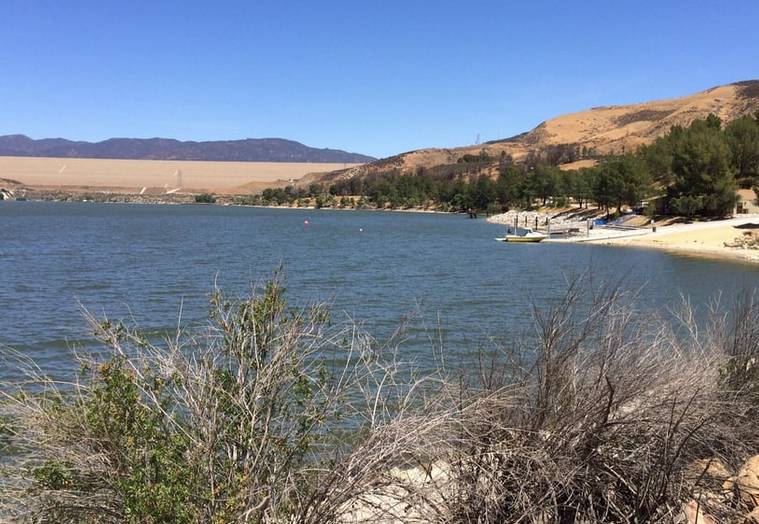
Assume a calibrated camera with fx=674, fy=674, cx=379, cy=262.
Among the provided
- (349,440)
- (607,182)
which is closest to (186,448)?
(349,440)

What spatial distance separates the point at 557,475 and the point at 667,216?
6463cm

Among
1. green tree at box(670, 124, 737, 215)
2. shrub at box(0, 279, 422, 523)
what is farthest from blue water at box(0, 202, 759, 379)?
green tree at box(670, 124, 737, 215)

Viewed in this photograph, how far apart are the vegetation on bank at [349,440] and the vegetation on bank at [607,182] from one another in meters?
58.2

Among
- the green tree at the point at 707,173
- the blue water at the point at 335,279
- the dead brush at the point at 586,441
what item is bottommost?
the blue water at the point at 335,279

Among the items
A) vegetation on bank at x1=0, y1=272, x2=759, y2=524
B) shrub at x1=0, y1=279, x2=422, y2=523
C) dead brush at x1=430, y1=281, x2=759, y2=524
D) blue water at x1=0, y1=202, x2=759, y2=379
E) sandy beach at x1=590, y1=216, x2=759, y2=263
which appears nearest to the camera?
shrub at x1=0, y1=279, x2=422, y2=523

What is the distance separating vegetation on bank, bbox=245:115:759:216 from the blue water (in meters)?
14.0

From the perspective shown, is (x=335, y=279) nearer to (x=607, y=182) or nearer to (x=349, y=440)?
(x=349, y=440)

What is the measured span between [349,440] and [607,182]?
234 ft

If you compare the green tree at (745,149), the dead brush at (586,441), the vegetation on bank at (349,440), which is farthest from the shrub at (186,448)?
the green tree at (745,149)

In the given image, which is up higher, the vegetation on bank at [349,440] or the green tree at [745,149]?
the green tree at [745,149]

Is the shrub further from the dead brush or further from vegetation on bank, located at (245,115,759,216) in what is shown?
vegetation on bank, located at (245,115,759,216)

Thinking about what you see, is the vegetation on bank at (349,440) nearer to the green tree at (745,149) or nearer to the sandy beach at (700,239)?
the sandy beach at (700,239)

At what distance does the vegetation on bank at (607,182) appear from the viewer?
195 feet

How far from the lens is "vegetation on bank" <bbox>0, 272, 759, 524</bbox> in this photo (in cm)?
437
